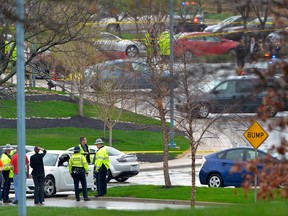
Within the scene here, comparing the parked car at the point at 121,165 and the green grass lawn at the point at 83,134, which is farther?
the green grass lawn at the point at 83,134

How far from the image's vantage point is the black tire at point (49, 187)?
2424cm

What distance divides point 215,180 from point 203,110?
4053 millimetres

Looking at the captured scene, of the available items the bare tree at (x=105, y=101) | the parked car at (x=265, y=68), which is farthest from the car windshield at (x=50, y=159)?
the parked car at (x=265, y=68)

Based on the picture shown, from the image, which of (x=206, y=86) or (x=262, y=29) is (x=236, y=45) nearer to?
(x=262, y=29)

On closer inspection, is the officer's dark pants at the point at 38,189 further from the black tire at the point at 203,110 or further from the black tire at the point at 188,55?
the black tire at the point at 188,55

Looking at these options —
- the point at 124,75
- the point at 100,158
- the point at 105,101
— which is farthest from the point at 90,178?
the point at 105,101

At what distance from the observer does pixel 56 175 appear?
24281 millimetres

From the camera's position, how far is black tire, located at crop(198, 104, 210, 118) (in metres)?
21.2

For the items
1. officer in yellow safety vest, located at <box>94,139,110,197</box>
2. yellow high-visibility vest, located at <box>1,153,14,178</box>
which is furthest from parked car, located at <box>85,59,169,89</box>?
yellow high-visibility vest, located at <box>1,153,14,178</box>

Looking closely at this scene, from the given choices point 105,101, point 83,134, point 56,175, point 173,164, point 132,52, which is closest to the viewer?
point 56,175

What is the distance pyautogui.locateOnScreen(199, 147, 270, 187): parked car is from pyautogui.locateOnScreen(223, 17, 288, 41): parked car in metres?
13.4

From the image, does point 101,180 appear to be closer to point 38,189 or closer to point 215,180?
point 38,189

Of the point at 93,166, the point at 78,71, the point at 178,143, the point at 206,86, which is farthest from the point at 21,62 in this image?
the point at 178,143

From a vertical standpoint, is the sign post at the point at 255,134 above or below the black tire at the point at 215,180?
above
